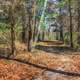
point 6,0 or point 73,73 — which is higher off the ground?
point 6,0

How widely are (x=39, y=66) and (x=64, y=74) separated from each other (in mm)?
2277

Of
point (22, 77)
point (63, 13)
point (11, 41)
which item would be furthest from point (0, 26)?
point (63, 13)

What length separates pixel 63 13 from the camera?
4172cm

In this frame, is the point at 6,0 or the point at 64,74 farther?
the point at 6,0

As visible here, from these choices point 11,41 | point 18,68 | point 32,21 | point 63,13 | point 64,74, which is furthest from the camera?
point 63,13

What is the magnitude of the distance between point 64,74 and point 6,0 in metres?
7.27

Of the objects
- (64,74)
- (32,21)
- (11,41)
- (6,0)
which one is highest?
(6,0)

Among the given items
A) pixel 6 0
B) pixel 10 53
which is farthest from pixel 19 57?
pixel 6 0

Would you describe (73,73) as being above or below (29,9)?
below

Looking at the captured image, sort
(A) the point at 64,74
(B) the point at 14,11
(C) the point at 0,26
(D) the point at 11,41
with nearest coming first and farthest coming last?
1. (A) the point at 64,74
2. (B) the point at 14,11
3. (D) the point at 11,41
4. (C) the point at 0,26

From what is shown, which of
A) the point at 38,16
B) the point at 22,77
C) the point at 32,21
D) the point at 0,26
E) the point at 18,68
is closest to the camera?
the point at 22,77

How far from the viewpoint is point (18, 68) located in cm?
1256

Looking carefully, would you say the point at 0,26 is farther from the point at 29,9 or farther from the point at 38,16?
the point at 38,16

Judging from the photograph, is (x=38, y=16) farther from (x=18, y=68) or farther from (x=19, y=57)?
(x=18, y=68)
